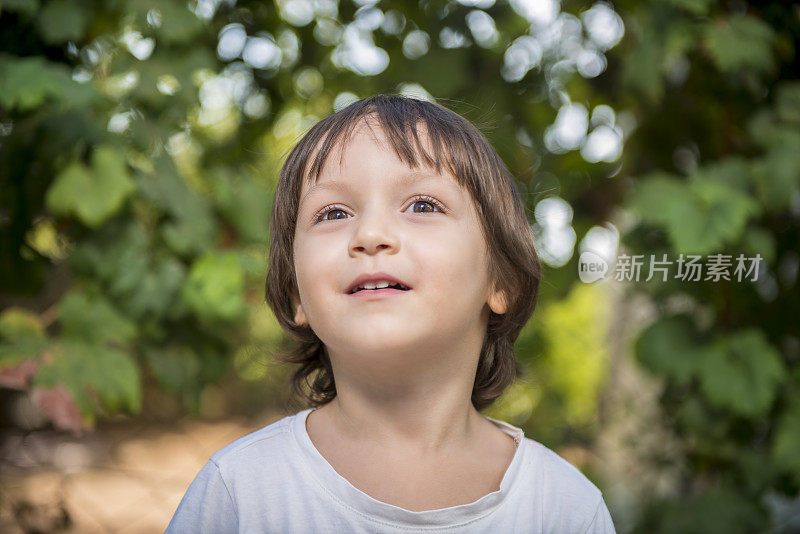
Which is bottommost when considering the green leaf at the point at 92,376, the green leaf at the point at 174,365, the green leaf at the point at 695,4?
the green leaf at the point at 174,365

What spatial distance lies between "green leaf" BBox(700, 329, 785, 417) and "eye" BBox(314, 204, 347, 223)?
1.20m

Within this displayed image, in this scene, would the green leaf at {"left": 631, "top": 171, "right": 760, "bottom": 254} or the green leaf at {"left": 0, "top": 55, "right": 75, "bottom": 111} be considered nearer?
the green leaf at {"left": 0, "top": 55, "right": 75, "bottom": 111}

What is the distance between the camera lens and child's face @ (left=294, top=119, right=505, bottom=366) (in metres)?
0.91

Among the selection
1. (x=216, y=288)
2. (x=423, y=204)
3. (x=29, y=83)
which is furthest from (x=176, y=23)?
(x=423, y=204)

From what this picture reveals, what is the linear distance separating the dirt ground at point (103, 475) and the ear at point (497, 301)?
4.67 ft

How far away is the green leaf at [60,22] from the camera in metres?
1.64

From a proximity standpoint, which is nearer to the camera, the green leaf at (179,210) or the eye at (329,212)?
the eye at (329,212)

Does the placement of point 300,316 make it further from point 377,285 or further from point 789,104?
point 789,104

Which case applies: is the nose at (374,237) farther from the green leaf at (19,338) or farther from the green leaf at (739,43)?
the green leaf at (739,43)

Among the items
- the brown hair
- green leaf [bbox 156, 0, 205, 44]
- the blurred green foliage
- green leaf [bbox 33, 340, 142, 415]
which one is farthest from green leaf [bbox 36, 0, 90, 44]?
the brown hair

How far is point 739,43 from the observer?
5.89 ft

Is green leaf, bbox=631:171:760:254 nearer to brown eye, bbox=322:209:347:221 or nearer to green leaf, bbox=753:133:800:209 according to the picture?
green leaf, bbox=753:133:800:209

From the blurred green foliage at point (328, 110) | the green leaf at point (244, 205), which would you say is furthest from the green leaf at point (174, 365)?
the green leaf at point (244, 205)

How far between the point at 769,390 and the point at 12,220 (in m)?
1.87
